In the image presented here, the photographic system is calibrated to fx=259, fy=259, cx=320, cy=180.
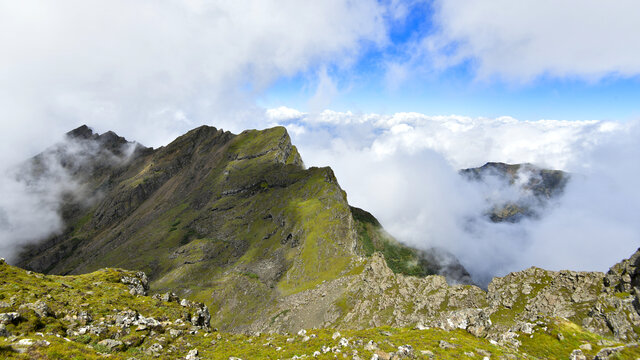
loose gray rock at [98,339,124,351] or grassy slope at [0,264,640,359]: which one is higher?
grassy slope at [0,264,640,359]

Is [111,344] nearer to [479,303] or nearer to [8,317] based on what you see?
[8,317]

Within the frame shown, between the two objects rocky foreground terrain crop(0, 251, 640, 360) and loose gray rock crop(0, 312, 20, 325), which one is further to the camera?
rocky foreground terrain crop(0, 251, 640, 360)

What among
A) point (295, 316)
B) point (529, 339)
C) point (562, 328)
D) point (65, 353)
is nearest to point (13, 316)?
point (65, 353)

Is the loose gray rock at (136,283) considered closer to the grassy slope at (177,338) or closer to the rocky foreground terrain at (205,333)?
the rocky foreground terrain at (205,333)

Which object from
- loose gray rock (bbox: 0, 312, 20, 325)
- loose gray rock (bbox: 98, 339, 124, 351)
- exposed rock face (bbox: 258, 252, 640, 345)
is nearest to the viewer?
loose gray rock (bbox: 0, 312, 20, 325)

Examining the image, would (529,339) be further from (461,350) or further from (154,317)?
(154,317)

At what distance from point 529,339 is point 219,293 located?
19123cm

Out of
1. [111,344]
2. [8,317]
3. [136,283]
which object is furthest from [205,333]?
[136,283]

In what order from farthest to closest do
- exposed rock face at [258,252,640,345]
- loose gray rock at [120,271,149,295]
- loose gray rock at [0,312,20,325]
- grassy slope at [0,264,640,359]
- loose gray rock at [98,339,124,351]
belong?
exposed rock face at [258,252,640,345], loose gray rock at [120,271,149,295], loose gray rock at [98,339,124,351], grassy slope at [0,264,640,359], loose gray rock at [0,312,20,325]

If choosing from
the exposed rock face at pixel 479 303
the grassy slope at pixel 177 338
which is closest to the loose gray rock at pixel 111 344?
the grassy slope at pixel 177 338

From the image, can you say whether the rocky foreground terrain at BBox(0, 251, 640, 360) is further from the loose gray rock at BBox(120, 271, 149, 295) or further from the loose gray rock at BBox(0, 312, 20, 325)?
the loose gray rock at BBox(120, 271, 149, 295)

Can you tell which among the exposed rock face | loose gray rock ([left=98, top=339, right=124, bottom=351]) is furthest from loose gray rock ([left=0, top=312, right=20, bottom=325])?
the exposed rock face

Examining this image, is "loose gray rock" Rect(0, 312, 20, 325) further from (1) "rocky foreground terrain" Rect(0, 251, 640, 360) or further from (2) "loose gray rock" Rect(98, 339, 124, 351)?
(2) "loose gray rock" Rect(98, 339, 124, 351)

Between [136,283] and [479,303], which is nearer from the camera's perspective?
[136,283]
